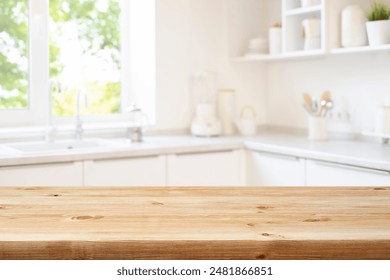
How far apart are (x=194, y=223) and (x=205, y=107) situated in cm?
289

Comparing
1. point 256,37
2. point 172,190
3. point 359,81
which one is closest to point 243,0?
point 256,37

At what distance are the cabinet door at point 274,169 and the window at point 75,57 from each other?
2.80 feet

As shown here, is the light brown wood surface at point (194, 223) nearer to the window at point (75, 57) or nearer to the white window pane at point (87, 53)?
the window at point (75, 57)

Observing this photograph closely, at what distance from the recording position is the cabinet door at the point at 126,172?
3.44 meters

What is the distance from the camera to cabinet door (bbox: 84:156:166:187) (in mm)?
3441

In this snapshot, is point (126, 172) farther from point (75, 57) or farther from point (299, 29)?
point (299, 29)

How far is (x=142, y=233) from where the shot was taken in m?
1.26

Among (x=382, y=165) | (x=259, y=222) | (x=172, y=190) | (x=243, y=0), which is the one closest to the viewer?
(x=259, y=222)

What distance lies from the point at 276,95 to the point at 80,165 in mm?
1730

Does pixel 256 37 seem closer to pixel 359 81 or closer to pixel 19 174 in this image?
pixel 359 81

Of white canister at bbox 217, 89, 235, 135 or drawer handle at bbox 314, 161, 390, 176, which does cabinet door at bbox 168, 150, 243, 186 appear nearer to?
white canister at bbox 217, 89, 235, 135

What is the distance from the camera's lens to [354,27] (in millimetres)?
3525

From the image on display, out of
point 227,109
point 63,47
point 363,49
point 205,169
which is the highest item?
point 63,47

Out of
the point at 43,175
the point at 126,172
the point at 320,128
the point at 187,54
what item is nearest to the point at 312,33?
the point at 320,128
